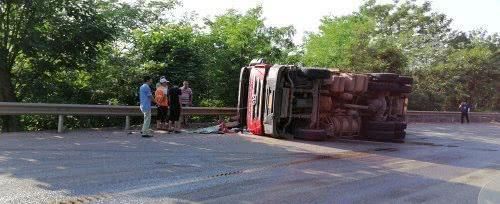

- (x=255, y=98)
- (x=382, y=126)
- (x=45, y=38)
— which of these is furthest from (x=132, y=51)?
(x=382, y=126)

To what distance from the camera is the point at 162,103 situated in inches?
552

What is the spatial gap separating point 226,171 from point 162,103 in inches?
263

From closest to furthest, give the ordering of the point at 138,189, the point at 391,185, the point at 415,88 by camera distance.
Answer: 1. the point at 138,189
2. the point at 391,185
3. the point at 415,88

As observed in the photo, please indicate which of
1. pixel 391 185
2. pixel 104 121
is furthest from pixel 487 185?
pixel 104 121

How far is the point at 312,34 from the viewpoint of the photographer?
3697 centimetres

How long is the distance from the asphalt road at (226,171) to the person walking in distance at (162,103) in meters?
1.72

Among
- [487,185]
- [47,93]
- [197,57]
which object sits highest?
[197,57]

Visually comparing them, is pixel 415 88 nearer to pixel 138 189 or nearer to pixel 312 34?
pixel 312 34

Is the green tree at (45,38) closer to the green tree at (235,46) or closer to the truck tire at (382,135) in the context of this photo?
the green tree at (235,46)

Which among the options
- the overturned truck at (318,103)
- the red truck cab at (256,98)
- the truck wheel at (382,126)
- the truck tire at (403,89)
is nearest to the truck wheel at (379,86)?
the overturned truck at (318,103)

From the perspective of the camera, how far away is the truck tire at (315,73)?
43.6 feet

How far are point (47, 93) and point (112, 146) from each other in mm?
6730

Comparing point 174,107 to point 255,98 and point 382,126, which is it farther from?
point 382,126

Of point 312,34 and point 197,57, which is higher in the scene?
point 312,34
